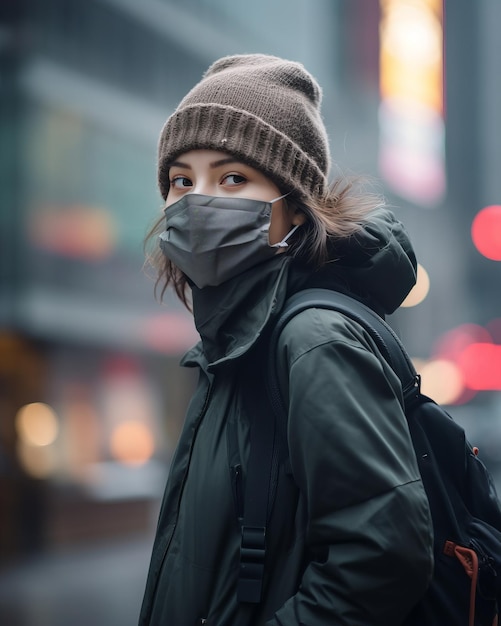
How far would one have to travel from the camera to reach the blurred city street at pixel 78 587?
7.14m

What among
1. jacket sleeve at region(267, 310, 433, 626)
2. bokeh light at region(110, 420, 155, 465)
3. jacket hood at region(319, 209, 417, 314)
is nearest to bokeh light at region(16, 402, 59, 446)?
bokeh light at region(110, 420, 155, 465)

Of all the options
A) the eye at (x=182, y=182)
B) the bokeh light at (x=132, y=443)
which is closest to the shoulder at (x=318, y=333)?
the eye at (x=182, y=182)

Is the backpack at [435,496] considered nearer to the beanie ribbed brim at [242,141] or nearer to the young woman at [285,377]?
the young woman at [285,377]

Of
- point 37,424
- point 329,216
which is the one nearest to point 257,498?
point 329,216

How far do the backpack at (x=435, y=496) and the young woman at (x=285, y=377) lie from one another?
0.03 metres

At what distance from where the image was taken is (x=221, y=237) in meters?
1.92

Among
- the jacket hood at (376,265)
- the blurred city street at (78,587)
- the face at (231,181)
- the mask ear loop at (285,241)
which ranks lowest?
the blurred city street at (78,587)

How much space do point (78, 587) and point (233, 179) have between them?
24.2ft

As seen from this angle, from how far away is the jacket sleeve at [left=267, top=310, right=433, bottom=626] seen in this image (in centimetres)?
151

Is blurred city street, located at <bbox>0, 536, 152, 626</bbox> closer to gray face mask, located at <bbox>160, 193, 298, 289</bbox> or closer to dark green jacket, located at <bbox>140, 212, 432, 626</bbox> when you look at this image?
dark green jacket, located at <bbox>140, 212, 432, 626</bbox>

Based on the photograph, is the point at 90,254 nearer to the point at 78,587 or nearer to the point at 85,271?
the point at 85,271

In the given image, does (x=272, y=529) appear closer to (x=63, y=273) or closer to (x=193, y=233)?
(x=193, y=233)

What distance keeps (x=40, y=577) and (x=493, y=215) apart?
3484 cm

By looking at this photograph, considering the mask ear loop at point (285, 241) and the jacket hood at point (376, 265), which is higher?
the mask ear loop at point (285, 241)
